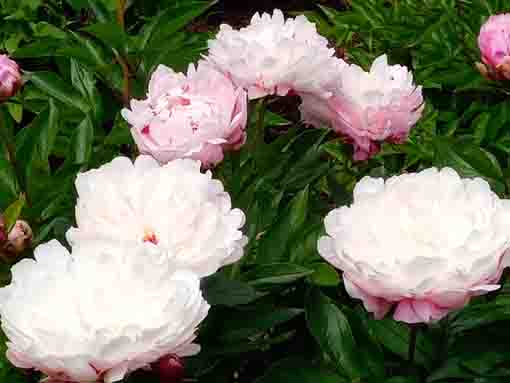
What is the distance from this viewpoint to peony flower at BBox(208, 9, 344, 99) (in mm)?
1286

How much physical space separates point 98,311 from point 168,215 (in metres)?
0.13

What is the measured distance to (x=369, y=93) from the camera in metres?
1.35

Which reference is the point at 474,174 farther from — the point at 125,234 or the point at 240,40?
the point at 125,234

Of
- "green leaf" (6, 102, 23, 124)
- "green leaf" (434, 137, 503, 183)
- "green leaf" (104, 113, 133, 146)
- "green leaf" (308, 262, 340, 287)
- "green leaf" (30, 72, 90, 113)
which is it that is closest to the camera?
"green leaf" (308, 262, 340, 287)

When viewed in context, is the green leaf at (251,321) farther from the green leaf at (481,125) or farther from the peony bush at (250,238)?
the green leaf at (481,125)

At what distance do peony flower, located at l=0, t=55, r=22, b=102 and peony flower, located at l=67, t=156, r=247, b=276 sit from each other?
0.44 m

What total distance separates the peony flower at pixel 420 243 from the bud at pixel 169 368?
0.60ft

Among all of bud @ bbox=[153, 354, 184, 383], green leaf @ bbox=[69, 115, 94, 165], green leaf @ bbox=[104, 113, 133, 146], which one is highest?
bud @ bbox=[153, 354, 184, 383]

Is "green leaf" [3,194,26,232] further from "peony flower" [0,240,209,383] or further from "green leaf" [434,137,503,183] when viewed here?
"green leaf" [434,137,503,183]

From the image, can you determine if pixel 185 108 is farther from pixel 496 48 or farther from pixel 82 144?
pixel 496 48

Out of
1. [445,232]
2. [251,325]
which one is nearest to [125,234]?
[251,325]

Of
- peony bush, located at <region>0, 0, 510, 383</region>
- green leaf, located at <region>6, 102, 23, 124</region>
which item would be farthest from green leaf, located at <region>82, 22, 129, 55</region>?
green leaf, located at <region>6, 102, 23, 124</region>

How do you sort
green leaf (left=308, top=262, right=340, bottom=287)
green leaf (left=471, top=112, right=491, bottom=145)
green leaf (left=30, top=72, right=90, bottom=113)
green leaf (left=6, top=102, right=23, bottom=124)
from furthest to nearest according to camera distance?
green leaf (left=6, top=102, right=23, bottom=124) → green leaf (left=471, top=112, right=491, bottom=145) → green leaf (left=30, top=72, right=90, bottom=113) → green leaf (left=308, top=262, right=340, bottom=287)

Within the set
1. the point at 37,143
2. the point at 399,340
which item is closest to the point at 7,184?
the point at 37,143
